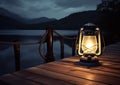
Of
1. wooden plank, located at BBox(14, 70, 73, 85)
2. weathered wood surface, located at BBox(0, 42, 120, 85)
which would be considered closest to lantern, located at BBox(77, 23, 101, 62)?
weathered wood surface, located at BBox(0, 42, 120, 85)

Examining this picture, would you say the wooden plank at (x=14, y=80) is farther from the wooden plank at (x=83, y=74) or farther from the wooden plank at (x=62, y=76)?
the wooden plank at (x=83, y=74)

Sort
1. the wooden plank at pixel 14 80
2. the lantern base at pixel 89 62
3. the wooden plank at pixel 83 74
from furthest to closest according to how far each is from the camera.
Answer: the lantern base at pixel 89 62 < the wooden plank at pixel 83 74 < the wooden plank at pixel 14 80

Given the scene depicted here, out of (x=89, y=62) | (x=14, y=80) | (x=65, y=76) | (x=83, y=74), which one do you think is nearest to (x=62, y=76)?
(x=65, y=76)

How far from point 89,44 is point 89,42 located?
34 mm

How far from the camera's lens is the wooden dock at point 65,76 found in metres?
1.95

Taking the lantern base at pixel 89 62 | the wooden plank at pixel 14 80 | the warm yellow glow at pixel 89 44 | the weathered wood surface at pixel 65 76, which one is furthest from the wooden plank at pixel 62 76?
the warm yellow glow at pixel 89 44

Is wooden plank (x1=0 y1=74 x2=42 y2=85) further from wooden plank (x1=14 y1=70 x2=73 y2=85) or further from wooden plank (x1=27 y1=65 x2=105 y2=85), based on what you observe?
wooden plank (x1=27 y1=65 x2=105 y2=85)

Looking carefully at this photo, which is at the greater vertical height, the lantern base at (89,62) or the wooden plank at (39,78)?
the lantern base at (89,62)

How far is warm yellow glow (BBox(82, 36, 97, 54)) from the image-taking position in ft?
8.87

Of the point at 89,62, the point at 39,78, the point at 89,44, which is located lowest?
the point at 39,78

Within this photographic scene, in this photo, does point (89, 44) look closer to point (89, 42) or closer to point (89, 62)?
point (89, 42)

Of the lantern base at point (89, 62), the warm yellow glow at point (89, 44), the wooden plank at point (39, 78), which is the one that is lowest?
the wooden plank at point (39, 78)

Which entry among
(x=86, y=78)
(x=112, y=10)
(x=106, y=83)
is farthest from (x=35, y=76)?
(x=112, y=10)

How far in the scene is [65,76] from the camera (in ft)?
7.10
